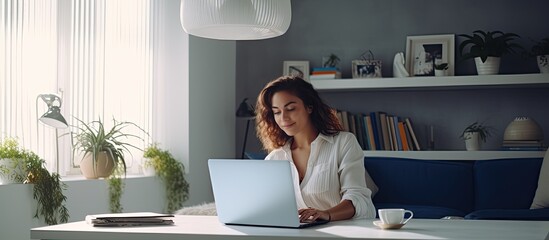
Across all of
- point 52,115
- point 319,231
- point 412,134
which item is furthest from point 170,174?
point 319,231

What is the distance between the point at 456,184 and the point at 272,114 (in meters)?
1.89

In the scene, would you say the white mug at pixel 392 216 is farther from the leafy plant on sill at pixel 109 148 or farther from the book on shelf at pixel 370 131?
the book on shelf at pixel 370 131

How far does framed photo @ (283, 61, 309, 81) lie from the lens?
6.50 metres

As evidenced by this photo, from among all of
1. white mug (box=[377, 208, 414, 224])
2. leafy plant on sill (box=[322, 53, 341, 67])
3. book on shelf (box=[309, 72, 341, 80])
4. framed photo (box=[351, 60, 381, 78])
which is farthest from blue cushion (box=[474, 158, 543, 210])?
white mug (box=[377, 208, 414, 224])

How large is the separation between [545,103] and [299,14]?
6.55 feet

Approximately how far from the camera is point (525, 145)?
5.74m

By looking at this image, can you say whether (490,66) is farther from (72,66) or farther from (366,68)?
(72,66)

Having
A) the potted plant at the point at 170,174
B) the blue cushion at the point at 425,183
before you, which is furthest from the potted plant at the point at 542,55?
the potted plant at the point at 170,174

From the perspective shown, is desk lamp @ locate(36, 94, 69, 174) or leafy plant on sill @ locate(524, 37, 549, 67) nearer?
desk lamp @ locate(36, 94, 69, 174)

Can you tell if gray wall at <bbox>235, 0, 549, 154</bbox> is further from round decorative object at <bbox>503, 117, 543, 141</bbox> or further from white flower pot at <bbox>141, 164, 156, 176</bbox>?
white flower pot at <bbox>141, 164, 156, 176</bbox>

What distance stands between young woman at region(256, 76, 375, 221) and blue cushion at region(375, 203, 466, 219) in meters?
1.34

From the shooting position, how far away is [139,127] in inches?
210

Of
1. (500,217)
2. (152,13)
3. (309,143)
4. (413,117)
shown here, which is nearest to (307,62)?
(413,117)

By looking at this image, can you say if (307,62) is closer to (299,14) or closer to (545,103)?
(299,14)
